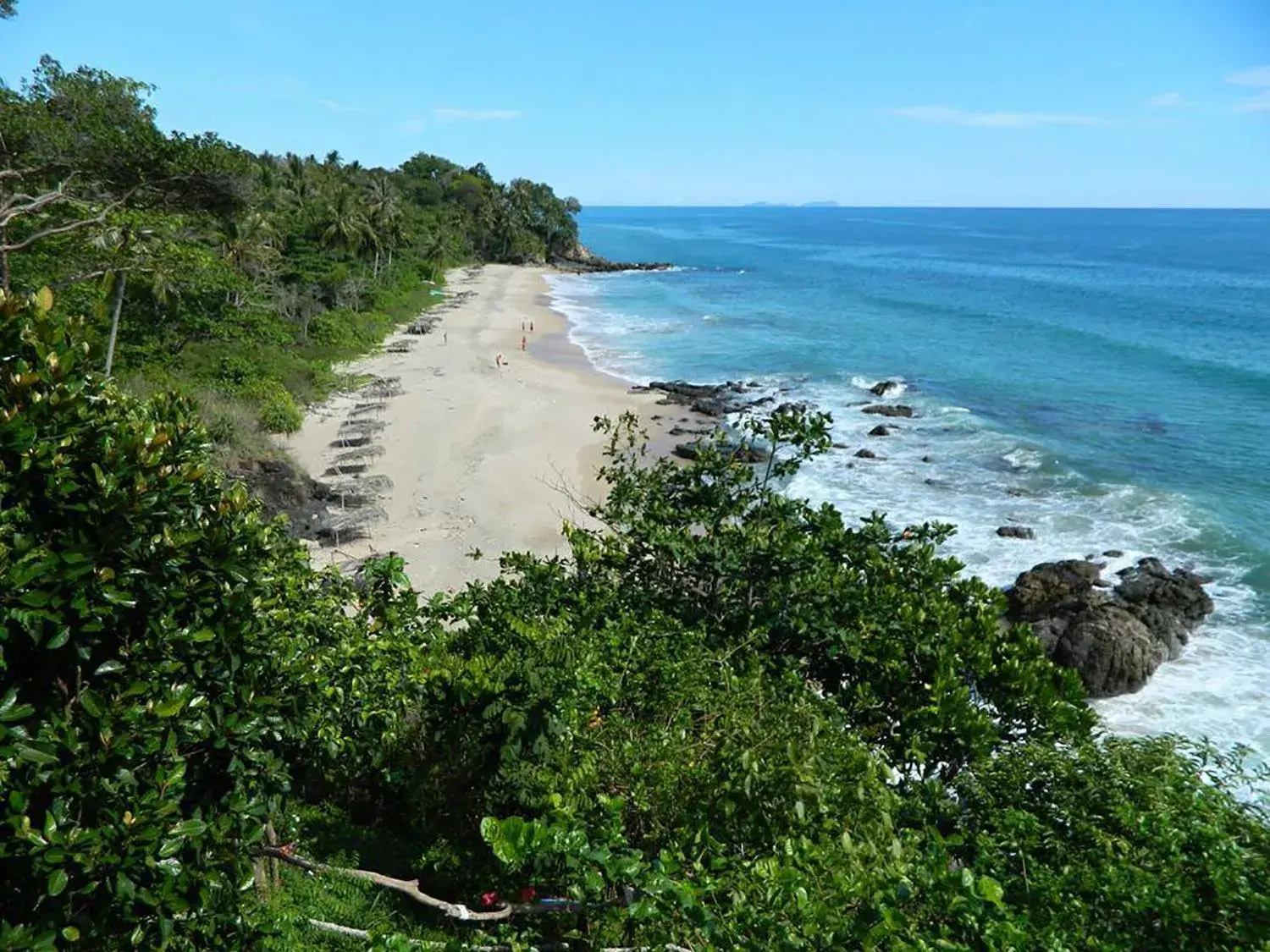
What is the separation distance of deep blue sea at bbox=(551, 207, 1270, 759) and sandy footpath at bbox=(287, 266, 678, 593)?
15.3 ft

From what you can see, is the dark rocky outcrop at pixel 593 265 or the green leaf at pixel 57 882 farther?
the dark rocky outcrop at pixel 593 265

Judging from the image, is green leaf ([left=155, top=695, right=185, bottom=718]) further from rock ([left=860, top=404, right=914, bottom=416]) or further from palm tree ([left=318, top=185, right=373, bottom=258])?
palm tree ([left=318, top=185, right=373, bottom=258])

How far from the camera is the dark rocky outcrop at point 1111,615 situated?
14.3 m

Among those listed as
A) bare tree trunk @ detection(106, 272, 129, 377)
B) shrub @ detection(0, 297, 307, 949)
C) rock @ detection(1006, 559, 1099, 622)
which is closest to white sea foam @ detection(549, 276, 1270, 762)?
rock @ detection(1006, 559, 1099, 622)

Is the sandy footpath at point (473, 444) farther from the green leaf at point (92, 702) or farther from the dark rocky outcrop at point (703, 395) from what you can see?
the green leaf at point (92, 702)

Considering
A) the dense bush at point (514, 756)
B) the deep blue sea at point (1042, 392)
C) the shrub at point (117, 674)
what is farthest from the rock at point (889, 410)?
the shrub at point (117, 674)

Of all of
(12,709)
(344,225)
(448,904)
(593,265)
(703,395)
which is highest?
(593,265)

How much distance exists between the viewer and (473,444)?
25.8 m

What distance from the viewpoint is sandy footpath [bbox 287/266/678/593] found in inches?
734

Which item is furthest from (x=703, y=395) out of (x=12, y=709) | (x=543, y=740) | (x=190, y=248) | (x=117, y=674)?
(x=12, y=709)

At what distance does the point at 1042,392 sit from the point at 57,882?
122 ft

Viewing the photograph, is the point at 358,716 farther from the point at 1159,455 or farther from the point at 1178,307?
the point at 1178,307

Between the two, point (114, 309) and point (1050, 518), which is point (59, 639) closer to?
point (114, 309)

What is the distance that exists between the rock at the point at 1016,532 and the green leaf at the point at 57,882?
20.6 m
